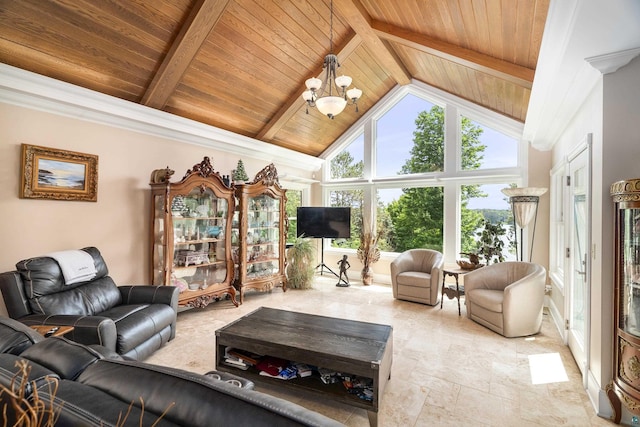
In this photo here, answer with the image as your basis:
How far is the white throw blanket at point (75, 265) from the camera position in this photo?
9.24 feet

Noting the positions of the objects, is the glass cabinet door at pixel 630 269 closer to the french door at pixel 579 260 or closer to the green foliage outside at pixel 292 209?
the french door at pixel 579 260

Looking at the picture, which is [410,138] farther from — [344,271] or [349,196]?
[344,271]

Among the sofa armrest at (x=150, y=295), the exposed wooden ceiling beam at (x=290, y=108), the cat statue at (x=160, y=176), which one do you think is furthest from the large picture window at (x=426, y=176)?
the sofa armrest at (x=150, y=295)

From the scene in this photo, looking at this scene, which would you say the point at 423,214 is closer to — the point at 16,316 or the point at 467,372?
the point at 467,372

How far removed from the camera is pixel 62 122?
3258 mm

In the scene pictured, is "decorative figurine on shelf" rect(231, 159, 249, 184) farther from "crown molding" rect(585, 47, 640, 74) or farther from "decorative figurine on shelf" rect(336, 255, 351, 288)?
"crown molding" rect(585, 47, 640, 74)

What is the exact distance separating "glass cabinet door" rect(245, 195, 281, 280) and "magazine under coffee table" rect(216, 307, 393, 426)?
7.85 feet

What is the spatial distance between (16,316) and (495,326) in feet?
15.6

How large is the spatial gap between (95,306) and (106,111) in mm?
2143

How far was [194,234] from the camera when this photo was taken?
14.3 feet

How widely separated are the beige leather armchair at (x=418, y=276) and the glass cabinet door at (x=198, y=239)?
2.78 meters

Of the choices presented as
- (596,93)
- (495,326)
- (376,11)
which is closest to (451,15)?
(376,11)

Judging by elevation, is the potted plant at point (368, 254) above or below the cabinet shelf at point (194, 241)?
below

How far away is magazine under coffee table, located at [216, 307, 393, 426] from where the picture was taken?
2086 mm
